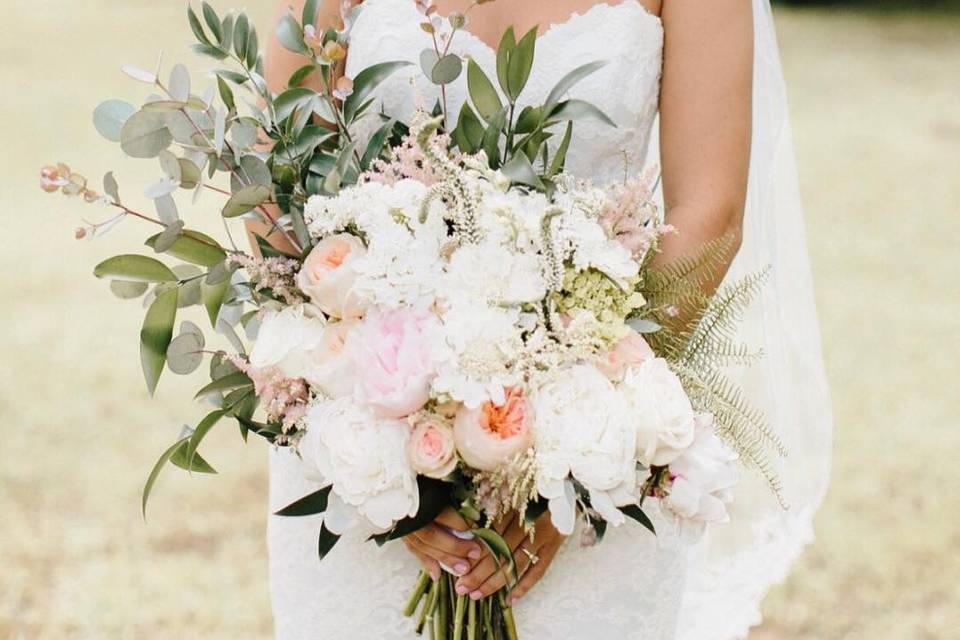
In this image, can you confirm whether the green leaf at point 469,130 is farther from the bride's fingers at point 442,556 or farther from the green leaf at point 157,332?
the bride's fingers at point 442,556

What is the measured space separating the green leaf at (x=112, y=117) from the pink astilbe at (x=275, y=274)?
233mm

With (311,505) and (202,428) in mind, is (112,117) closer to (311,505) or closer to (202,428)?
(202,428)

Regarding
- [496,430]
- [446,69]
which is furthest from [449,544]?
[446,69]

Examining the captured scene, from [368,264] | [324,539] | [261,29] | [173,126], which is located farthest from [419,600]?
[261,29]

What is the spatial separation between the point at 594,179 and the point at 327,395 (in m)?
0.88

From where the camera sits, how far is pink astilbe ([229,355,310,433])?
1.75 m

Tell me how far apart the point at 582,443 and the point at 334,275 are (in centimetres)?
40

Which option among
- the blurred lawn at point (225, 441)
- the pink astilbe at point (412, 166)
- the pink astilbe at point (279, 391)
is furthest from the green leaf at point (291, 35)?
the blurred lawn at point (225, 441)

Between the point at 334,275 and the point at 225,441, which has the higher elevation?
the point at 334,275

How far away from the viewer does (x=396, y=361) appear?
163 centimetres

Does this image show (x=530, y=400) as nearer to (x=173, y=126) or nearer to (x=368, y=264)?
(x=368, y=264)

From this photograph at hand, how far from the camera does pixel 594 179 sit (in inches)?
94.8

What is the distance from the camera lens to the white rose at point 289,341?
5.63 feet

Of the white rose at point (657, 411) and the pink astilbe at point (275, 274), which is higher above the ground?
the pink astilbe at point (275, 274)
